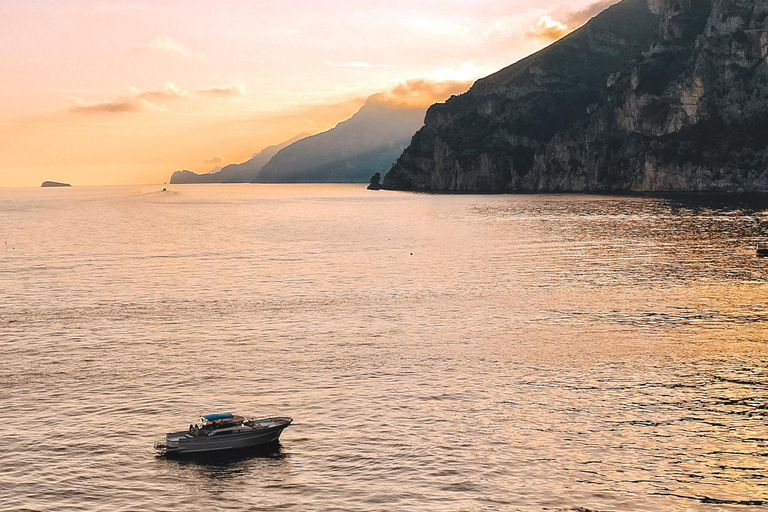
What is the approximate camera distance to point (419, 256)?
162375 millimetres

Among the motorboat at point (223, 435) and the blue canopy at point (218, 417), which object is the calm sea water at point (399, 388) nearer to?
the motorboat at point (223, 435)

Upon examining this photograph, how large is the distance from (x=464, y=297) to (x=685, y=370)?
42801 mm

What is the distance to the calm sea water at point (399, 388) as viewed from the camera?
47.6 m

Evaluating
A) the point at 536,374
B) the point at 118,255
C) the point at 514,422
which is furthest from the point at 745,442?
the point at 118,255

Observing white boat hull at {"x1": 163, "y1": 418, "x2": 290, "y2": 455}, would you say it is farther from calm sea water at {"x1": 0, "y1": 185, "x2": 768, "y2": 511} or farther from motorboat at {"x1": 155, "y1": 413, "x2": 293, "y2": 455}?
calm sea water at {"x1": 0, "y1": 185, "x2": 768, "y2": 511}

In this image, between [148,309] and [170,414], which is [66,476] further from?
[148,309]

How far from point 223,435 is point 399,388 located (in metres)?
17.3

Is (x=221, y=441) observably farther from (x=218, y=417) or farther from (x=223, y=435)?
(x=218, y=417)

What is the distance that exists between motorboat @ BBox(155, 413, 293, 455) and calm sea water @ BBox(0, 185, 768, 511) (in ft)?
3.52

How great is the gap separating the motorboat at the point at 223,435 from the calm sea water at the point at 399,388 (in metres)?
1.07

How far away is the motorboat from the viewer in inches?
2087

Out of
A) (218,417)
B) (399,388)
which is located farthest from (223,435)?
(399,388)

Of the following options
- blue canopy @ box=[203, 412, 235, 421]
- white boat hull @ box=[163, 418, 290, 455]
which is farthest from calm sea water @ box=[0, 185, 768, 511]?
blue canopy @ box=[203, 412, 235, 421]

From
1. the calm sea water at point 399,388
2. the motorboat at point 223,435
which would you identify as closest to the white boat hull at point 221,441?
the motorboat at point 223,435
